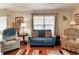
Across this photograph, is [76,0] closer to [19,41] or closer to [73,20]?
[73,20]

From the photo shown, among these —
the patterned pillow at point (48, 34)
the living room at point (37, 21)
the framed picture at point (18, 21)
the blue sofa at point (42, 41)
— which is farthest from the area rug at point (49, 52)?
the framed picture at point (18, 21)

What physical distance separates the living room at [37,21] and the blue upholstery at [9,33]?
37 mm

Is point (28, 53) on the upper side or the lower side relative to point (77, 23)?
lower

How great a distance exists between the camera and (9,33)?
181 cm

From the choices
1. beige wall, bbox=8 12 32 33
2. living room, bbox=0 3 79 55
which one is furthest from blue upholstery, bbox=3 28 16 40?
beige wall, bbox=8 12 32 33

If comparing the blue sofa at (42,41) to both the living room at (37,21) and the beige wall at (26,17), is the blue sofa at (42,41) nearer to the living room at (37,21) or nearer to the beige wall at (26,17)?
the living room at (37,21)

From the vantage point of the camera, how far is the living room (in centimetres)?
181

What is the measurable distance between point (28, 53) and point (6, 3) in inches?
35.3

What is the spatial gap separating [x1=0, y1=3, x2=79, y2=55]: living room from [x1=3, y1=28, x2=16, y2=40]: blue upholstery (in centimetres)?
4

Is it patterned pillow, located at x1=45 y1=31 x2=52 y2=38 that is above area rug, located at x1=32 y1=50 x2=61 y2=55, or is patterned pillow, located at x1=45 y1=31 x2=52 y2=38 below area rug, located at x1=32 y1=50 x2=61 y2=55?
above

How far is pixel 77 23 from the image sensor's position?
1.81 meters

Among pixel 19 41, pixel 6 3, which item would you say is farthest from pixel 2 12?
pixel 19 41

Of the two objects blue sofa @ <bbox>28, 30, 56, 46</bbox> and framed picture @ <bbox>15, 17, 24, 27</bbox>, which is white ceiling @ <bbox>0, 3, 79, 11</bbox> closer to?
framed picture @ <bbox>15, 17, 24, 27</bbox>
